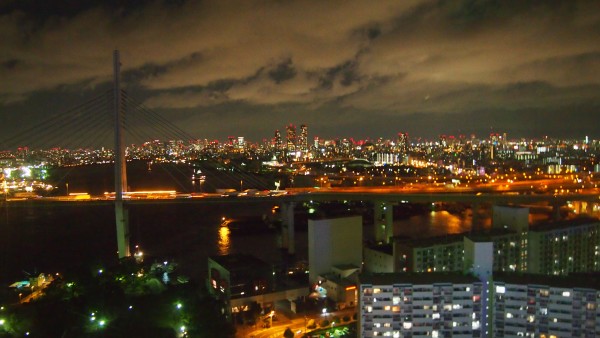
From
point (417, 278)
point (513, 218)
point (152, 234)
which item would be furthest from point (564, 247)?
point (152, 234)

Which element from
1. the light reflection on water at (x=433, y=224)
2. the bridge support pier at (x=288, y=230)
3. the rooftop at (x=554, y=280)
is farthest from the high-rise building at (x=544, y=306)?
the light reflection on water at (x=433, y=224)

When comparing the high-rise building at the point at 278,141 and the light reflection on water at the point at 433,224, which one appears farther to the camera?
the high-rise building at the point at 278,141

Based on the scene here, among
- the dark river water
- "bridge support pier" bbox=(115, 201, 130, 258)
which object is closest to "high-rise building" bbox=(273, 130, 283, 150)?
the dark river water

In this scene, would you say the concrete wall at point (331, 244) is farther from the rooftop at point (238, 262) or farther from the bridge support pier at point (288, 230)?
the bridge support pier at point (288, 230)

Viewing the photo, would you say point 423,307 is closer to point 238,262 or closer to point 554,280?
point 554,280

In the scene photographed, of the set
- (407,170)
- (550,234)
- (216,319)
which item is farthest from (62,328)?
(407,170)

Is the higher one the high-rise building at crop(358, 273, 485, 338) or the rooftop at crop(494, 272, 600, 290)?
the rooftop at crop(494, 272, 600, 290)

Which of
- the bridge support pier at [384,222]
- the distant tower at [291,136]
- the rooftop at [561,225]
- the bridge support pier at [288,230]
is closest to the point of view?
the rooftop at [561,225]

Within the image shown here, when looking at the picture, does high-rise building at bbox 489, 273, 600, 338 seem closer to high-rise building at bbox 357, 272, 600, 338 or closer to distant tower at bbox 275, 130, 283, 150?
high-rise building at bbox 357, 272, 600, 338
